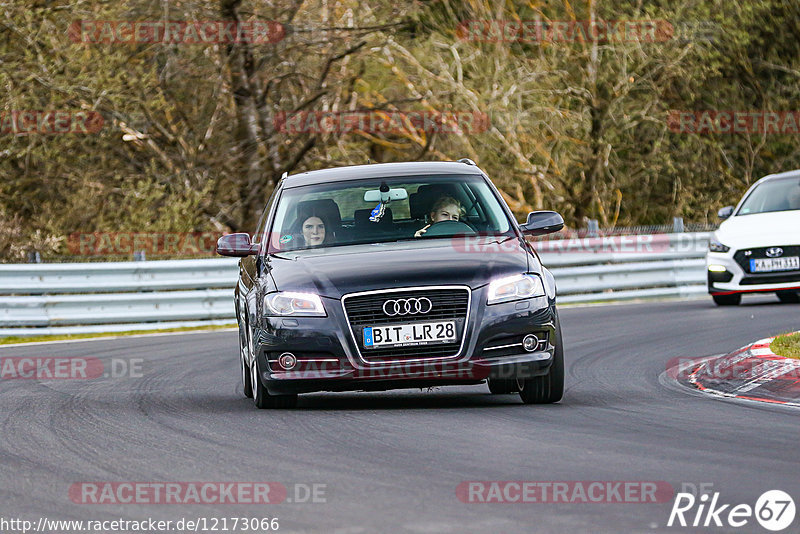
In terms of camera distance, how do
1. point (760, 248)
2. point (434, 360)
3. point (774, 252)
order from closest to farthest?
point (434, 360) → point (774, 252) → point (760, 248)

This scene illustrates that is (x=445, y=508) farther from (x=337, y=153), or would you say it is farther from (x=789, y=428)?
(x=337, y=153)

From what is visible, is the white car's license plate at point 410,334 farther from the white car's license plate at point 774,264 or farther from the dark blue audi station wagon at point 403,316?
the white car's license plate at point 774,264

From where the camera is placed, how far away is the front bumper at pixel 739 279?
18.9 meters

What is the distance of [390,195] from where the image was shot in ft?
33.9

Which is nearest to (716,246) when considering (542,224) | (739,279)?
(739,279)

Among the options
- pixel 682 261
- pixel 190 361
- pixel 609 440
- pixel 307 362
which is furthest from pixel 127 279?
pixel 609 440

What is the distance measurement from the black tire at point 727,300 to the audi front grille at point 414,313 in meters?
11.8

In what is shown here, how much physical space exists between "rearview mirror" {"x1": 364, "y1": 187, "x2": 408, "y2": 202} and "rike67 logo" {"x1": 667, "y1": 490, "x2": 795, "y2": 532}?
4703 mm

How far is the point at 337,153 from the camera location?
100 ft

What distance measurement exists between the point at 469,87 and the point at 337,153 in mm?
3542

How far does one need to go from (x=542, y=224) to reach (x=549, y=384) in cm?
136

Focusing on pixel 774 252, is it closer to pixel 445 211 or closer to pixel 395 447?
pixel 445 211

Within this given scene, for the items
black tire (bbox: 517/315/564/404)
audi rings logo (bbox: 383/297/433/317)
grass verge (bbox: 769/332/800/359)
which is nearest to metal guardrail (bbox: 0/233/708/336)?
grass verge (bbox: 769/332/800/359)

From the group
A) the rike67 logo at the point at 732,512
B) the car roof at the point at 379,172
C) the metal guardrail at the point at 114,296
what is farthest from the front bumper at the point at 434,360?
the metal guardrail at the point at 114,296
